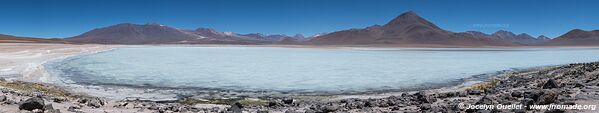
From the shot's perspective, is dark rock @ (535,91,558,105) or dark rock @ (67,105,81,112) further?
dark rock @ (67,105,81,112)

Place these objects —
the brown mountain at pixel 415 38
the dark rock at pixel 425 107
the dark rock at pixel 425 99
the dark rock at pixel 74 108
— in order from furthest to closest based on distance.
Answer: the brown mountain at pixel 415 38 < the dark rock at pixel 425 99 < the dark rock at pixel 74 108 < the dark rock at pixel 425 107

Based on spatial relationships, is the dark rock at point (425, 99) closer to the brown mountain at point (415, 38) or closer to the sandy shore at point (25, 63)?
the sandy shore at point (25, 63)

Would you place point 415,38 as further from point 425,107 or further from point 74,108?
point 74,108

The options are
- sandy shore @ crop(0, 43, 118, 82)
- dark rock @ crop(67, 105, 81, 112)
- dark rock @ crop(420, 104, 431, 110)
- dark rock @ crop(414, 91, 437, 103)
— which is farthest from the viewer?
sandy shore @ crop(0, 43, 118, 82)

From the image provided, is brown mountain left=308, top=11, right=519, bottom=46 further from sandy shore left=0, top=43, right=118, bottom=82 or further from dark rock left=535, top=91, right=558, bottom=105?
dark rock left=535, top=91, right=558, bottom=105

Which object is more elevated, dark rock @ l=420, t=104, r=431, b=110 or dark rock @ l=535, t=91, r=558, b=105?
dark rock @ l=535, t=91, r=558, b=105

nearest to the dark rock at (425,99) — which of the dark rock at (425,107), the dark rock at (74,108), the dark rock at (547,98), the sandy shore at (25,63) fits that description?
the dark rock at (425,107)

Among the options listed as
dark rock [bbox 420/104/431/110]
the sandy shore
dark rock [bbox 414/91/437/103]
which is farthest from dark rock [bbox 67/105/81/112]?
the sandy shore

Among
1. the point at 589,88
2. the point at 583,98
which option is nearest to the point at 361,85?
the point at 589,88

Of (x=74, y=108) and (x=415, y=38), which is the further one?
(x=415, y=38)

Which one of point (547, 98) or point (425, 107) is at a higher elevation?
point (547, 98)

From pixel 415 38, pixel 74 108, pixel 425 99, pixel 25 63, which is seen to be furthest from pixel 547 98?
pixel 415 38

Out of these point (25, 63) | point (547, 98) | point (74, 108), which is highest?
point (547, 98)

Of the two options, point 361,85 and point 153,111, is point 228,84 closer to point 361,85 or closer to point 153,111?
point 361,85
